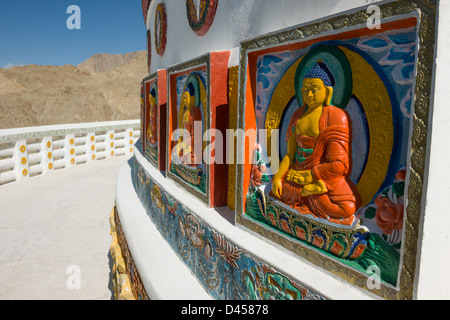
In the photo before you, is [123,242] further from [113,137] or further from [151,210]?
[113,137]

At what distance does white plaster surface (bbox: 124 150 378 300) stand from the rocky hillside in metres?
32.1

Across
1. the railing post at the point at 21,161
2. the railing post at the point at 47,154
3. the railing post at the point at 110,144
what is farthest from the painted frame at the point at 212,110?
the railing post at the point at 110,144

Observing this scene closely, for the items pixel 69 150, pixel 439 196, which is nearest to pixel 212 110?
pixel 439 196

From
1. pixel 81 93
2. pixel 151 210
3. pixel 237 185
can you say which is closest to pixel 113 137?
pixel 151 210

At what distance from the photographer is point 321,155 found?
183 cm

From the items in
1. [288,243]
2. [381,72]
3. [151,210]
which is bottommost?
[151,210]

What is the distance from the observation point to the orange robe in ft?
5.71

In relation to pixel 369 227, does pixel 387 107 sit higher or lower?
higher

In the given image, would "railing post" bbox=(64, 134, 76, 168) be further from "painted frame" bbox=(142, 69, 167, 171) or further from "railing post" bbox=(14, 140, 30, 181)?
"painted frame" bbox=(142, 69, 167, 171)

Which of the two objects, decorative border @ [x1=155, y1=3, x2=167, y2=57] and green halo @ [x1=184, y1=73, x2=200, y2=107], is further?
decorative border @ [x1=155, y1=3, x2=167, y2=57]

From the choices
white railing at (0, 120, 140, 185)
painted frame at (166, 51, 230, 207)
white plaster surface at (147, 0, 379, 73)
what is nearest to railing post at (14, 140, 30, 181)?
white railing at (0, 120, 140, 185)

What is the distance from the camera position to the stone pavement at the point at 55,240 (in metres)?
3.78

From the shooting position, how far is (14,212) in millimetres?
6051

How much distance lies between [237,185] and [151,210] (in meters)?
2.06
